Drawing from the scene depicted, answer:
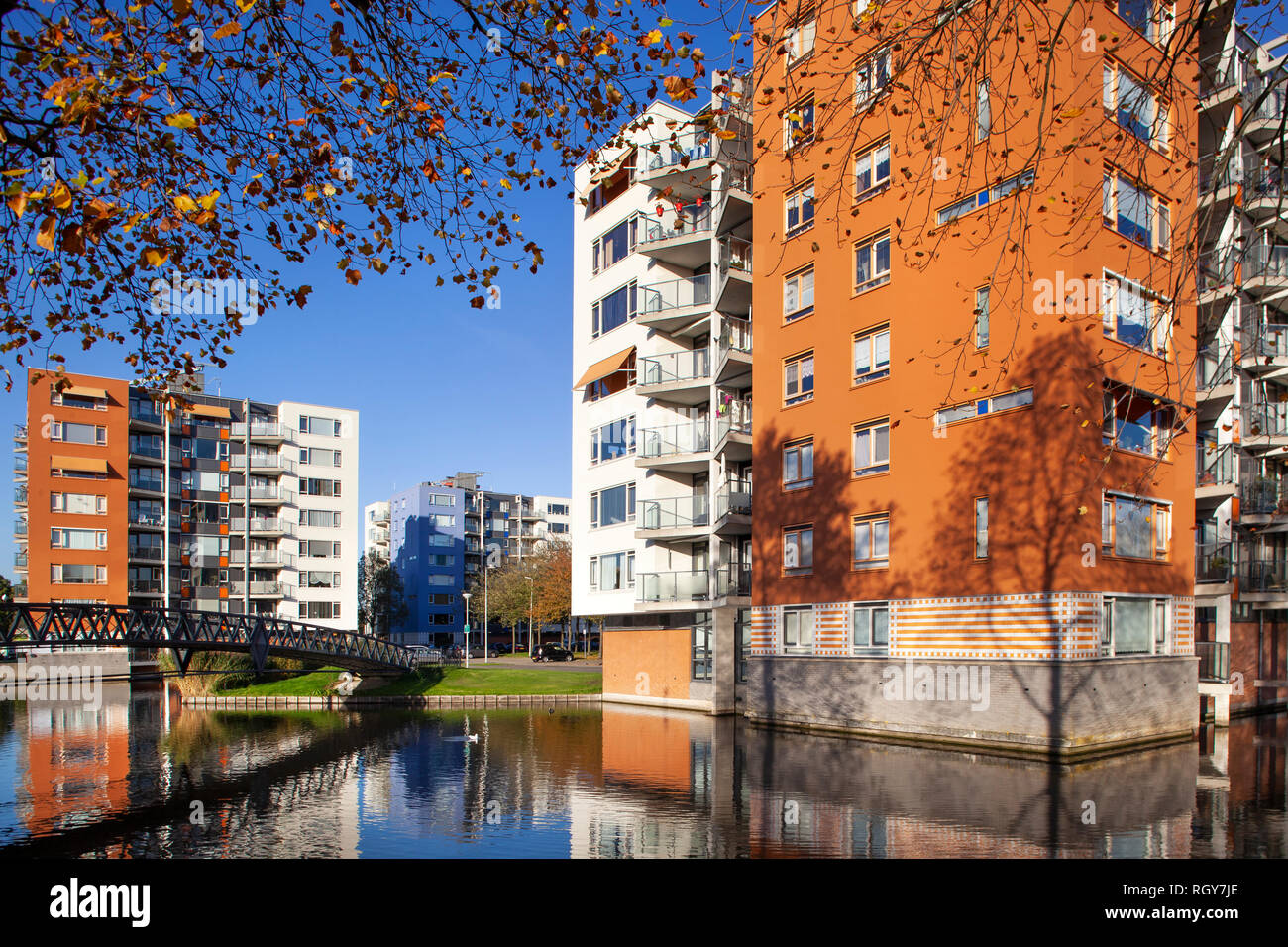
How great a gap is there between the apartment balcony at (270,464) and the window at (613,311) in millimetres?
41161

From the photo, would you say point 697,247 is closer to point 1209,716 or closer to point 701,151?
point 701,151

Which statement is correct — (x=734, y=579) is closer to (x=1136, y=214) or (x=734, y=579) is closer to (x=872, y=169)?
(x=872, y=169)

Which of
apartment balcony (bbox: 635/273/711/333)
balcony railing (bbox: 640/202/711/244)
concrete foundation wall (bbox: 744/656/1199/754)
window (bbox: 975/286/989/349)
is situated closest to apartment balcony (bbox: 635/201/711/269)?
balcony railing (bbox: 640/202/711/244)

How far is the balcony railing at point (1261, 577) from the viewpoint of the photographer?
3075 cm

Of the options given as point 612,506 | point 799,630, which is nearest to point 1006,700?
point 799,630

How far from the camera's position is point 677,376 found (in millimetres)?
34406

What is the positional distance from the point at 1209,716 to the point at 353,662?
34.3m

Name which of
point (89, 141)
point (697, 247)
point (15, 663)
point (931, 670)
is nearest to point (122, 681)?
point (15, 663)

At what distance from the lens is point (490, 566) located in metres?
108

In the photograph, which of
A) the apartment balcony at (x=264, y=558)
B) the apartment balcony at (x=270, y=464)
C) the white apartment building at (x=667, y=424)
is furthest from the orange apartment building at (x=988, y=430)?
the apartment balcony at (x=270, y=464)

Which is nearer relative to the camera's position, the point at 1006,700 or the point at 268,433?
the point at 1006,700

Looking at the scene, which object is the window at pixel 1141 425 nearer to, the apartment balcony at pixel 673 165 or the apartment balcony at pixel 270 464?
the apartment balcony at pixel 673 165

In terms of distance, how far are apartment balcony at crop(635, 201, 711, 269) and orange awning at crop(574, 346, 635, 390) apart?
402 cm

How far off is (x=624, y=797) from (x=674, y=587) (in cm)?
1705
